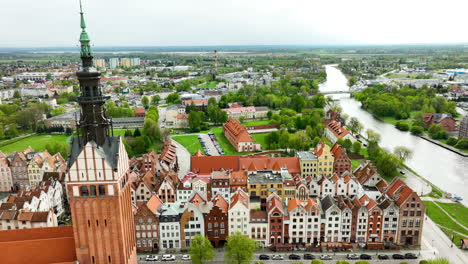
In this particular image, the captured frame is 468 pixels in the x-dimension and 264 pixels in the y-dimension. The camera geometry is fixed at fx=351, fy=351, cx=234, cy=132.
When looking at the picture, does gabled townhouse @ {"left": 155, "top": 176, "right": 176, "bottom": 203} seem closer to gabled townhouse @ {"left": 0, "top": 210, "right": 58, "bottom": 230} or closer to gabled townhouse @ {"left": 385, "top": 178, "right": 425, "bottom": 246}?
gabled townhouse @ {"left": 0, "top": 210, "right": 58, "bottom": 230}

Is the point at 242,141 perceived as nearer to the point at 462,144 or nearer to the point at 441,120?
the point at 462,144

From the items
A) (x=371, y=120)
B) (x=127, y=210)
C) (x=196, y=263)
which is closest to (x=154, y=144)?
(x=196, y=263)

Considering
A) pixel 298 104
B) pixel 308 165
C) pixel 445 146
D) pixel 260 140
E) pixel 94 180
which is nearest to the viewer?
pixel 94 180

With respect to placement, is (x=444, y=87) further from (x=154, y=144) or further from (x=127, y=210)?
(x=127, y=210)

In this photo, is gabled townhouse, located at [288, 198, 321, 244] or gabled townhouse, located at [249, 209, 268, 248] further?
gabled townhouse, located at [249, 209, 268, 248]

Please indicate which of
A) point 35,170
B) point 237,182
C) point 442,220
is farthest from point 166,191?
point 442,220

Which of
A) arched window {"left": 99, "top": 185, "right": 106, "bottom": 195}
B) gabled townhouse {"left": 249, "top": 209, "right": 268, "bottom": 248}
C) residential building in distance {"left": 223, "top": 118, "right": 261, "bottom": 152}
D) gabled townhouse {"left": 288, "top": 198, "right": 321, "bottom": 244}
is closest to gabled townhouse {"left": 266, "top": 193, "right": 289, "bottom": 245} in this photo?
gabled townhouse {"left": 249, "top": 209, "right": 268, "bottom": 248}
